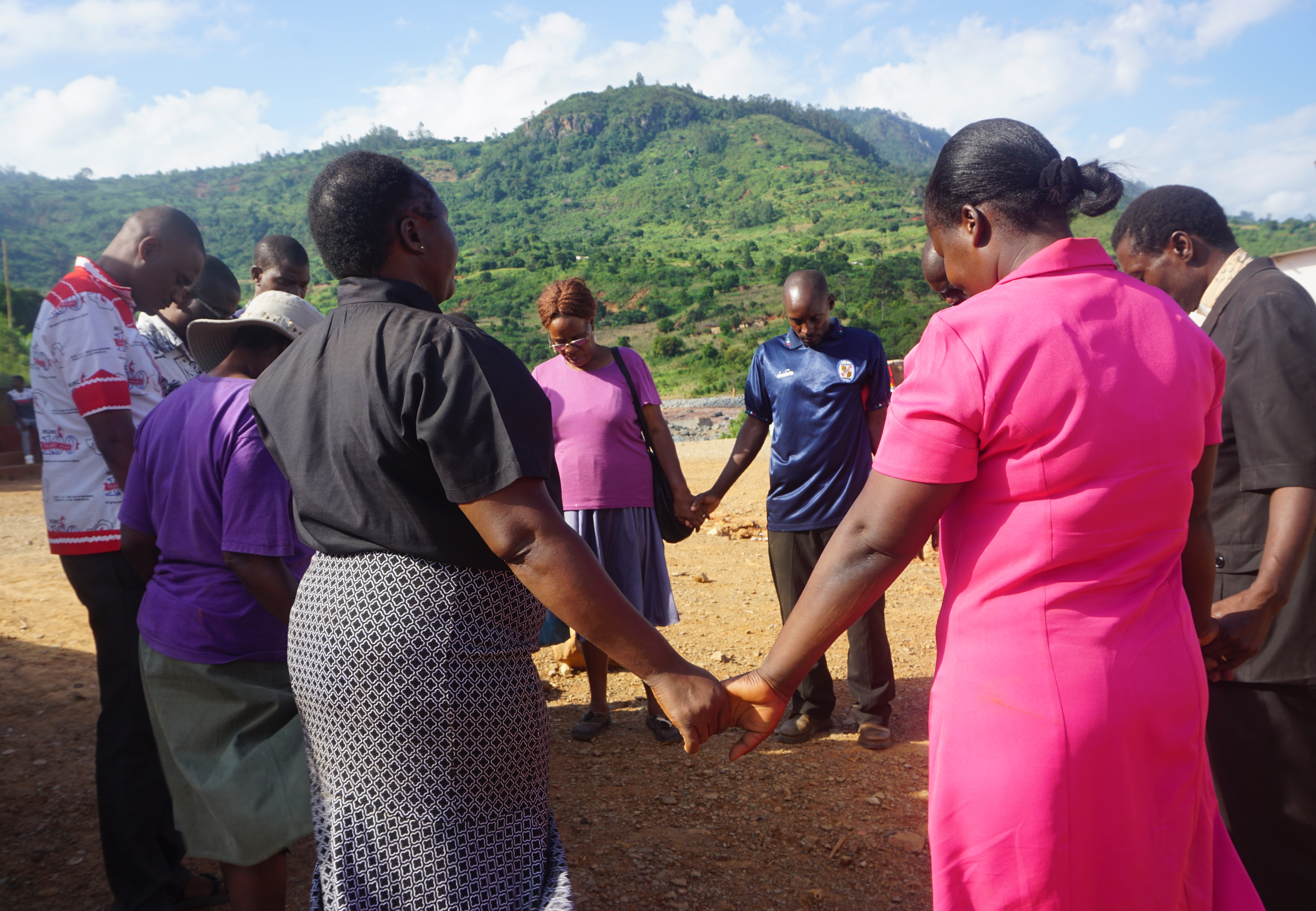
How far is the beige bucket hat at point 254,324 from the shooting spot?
235 cm

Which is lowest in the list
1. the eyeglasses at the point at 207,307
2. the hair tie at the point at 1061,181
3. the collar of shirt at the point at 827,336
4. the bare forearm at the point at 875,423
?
the bare forearm at the point at 875,423

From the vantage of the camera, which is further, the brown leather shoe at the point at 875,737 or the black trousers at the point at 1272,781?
the brown leather shoe at the point at 875,737

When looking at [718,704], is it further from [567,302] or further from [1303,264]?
[1303,264]

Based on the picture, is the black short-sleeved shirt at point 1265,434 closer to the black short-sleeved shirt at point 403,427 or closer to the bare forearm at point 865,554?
the bare forearm at point 865,554

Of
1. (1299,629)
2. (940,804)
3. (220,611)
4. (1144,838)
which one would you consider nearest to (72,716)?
(220,611)

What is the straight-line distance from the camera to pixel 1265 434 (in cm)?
216

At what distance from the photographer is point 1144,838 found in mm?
1492

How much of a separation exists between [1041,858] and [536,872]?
94cm

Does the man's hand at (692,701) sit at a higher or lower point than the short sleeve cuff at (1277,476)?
lower

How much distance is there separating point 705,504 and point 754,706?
8.26 feet

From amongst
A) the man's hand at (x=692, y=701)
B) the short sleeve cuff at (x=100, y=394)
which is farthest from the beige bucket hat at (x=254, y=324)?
the man's hand at (x=692, y=701)

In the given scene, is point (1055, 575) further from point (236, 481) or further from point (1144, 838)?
point (236, 481)

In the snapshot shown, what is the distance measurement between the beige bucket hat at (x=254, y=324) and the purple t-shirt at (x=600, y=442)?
6.09 feet

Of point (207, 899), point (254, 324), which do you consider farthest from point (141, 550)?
point (207, 899)
